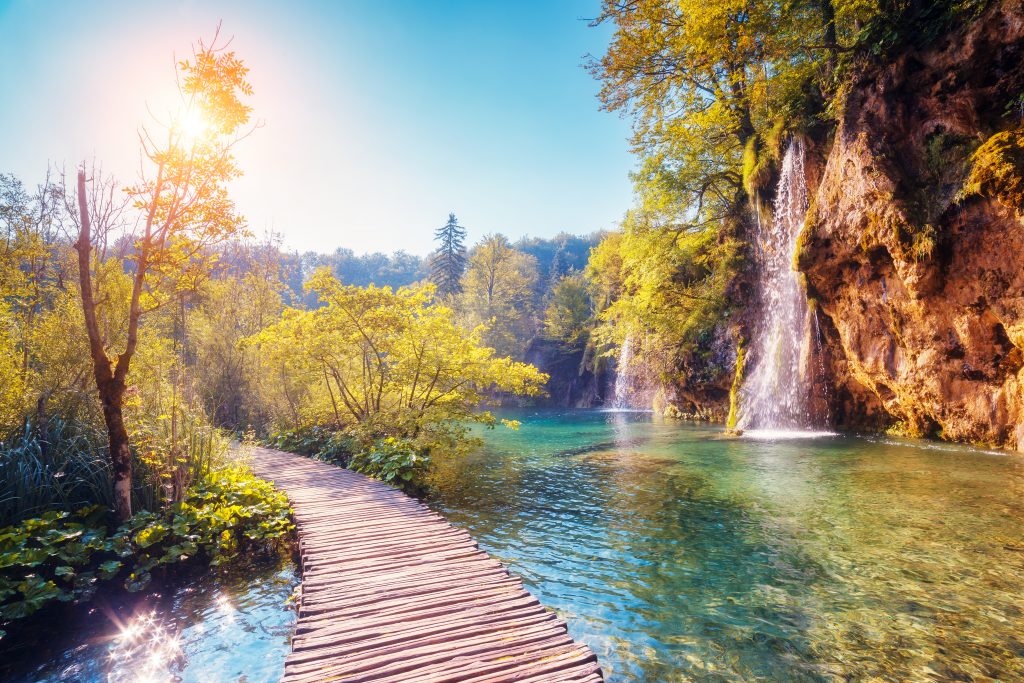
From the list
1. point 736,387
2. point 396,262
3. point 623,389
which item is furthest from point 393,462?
point 396,262

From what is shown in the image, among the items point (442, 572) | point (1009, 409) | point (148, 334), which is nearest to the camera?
point (442, 572)

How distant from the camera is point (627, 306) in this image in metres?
23.5

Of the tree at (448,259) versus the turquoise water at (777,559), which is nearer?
the turquoise water at (777,559)

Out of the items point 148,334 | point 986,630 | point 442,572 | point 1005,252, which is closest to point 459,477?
point 442,572

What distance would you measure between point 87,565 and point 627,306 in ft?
69.4

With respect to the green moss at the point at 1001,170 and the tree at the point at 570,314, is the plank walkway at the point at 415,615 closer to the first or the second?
the green moss at the point at 1001,170

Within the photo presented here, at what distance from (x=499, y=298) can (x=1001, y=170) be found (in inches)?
1586

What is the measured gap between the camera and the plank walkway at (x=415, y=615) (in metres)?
3.38

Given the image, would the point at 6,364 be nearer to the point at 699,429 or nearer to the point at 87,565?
the point at 87,565

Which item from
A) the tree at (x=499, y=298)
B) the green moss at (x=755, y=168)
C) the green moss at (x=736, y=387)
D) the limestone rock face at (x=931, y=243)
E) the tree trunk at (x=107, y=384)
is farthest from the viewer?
the tree at (x=499, y=298)

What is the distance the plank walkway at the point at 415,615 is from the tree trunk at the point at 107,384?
2050 mm

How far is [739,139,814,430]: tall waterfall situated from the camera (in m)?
17.3

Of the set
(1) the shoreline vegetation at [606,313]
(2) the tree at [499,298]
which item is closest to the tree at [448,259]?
(2) the tree at [499,298]

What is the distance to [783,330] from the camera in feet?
60.4
